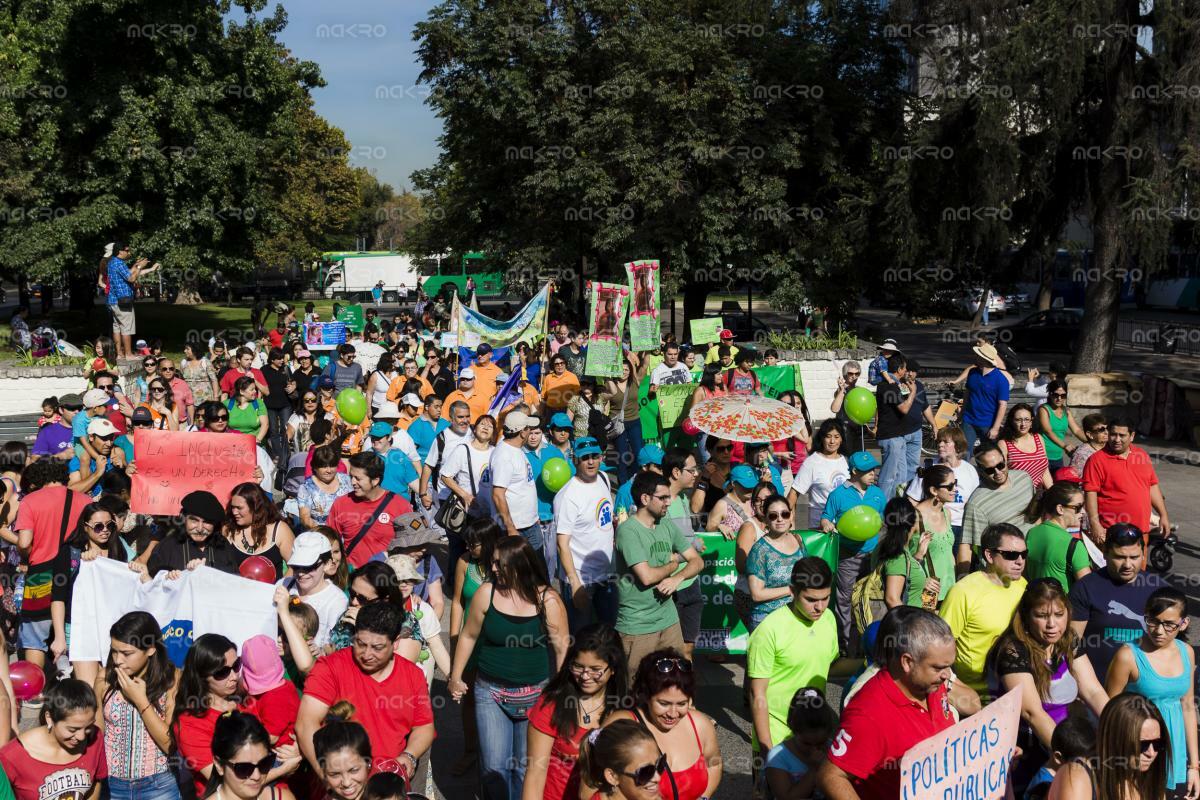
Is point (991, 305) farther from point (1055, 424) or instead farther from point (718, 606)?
point (718, 606)

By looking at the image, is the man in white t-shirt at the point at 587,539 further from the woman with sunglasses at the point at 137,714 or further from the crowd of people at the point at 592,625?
the woman with sunglasses at the point at 137,714

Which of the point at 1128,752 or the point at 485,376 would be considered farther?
the point at 485,376

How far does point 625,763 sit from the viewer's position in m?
3.88

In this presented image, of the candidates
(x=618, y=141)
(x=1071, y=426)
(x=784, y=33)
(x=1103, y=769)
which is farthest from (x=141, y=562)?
(x=784, y=33)

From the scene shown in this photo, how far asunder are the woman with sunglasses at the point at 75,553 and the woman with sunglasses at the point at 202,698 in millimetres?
2325

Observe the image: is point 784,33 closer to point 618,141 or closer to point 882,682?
point 618,141

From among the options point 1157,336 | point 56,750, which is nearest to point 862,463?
point 56,750

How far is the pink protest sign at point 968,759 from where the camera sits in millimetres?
4035

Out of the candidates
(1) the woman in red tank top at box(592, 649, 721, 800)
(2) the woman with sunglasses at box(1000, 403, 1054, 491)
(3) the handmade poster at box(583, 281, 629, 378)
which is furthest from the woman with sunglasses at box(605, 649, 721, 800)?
(3) the handmade poster at box(583, 281, 629, 378)

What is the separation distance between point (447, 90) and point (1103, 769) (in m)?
29.3

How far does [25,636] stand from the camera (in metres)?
7.30

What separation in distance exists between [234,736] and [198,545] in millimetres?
2605

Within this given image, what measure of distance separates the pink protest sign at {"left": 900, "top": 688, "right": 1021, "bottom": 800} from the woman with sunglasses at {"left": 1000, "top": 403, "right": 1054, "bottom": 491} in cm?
463

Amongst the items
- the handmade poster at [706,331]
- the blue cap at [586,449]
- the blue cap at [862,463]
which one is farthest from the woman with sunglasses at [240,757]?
the handmade poster at [706,331]
